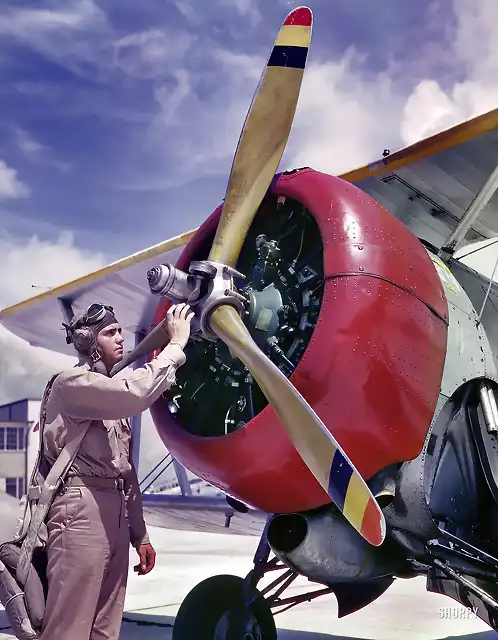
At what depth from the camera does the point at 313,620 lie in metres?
6.29

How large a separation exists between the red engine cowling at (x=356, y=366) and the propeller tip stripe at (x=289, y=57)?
589 mm

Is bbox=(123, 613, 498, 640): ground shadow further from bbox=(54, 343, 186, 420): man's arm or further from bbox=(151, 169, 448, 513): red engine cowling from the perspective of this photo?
bbox=(54, 343, 186, 420): man's arm

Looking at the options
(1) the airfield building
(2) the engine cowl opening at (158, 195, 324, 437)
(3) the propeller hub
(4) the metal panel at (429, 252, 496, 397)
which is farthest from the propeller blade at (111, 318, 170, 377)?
(1) the airfield building

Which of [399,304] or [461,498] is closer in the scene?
[399,304]

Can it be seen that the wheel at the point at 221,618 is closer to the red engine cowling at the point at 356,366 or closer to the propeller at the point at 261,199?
the red engine cowling at the point at 356,366

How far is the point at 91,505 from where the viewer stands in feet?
8.26

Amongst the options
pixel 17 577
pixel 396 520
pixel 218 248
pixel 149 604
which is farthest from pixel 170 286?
pixel 149 604

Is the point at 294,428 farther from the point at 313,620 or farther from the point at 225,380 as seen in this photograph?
the point at 313,620

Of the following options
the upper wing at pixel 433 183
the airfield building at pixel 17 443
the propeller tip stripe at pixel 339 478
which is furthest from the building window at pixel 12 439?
the propeller tip stripe at pixel 339 478

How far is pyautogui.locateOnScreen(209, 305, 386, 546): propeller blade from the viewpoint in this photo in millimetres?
2400

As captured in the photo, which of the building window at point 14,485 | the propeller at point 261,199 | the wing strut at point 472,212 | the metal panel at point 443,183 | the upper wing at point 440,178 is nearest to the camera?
the propeller at point 261,199

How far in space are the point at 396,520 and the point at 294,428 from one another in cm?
94

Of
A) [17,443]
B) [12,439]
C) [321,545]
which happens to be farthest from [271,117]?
[12,439]

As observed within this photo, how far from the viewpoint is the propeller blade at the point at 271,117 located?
316cm
